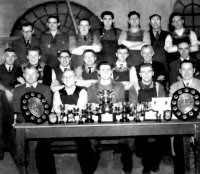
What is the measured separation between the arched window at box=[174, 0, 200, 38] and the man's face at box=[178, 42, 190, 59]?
3.10m

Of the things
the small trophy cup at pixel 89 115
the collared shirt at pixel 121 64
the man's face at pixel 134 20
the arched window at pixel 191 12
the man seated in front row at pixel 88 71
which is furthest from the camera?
the arched window at pixel 191 12

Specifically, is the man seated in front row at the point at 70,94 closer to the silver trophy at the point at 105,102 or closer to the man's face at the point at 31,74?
the man's face at the point at 31,74

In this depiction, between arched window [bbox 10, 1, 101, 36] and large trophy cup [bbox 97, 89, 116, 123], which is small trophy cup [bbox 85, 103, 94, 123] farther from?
arched window [bbox 10, 1, 101, 36]

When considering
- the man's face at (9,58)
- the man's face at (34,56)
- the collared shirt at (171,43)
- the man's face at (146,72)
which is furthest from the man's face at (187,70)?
the man's face at (9,58)

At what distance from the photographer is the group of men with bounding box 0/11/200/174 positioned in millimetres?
5164

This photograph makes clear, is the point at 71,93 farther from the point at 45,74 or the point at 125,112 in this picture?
the point at 45,74

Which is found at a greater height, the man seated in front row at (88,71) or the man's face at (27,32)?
the man's face at (27,32)

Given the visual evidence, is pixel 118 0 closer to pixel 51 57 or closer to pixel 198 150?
pixel 51 57

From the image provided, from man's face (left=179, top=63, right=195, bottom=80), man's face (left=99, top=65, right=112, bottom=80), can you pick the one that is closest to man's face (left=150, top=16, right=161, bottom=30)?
man's face (left=179, top=63, right=195, bottom=80)

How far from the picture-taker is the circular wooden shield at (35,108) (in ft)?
14.8

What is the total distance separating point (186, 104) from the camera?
444 cm

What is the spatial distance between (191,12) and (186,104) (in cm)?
542

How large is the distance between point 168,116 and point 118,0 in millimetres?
5255

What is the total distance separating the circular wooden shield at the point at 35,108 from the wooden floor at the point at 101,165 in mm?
1202
